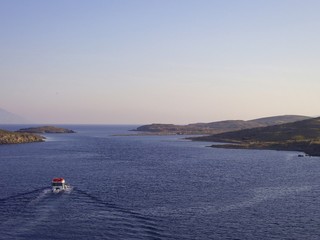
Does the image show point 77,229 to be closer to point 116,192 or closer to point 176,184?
point 116,192

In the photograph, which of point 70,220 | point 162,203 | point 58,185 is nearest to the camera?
point 70,220

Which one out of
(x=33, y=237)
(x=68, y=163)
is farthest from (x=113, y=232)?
(x=68, y=163)

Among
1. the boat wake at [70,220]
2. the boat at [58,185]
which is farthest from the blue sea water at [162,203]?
the boat at [58,185]

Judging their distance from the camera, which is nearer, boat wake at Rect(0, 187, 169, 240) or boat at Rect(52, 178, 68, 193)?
boat wake at Rect(0, 187, 169, 240)

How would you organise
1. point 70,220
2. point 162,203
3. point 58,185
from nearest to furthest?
→ 1. point 70,220
2. point 162,203
3. point 58,185

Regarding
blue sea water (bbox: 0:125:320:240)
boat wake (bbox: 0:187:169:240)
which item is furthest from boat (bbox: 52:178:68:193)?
boat wake (bbox: 0:187:169:240)

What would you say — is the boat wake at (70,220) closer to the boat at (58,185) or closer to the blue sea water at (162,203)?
the blue sea water at (162,203)

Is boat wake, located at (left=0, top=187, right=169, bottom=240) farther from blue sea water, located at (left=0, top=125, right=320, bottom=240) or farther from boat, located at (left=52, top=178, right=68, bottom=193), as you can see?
boat, located at (left=52, top=178, right=68, bottom=193)

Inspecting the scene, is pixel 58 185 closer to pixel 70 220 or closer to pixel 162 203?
pixel 162 203

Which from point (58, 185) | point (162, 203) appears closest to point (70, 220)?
point (162, 203)
